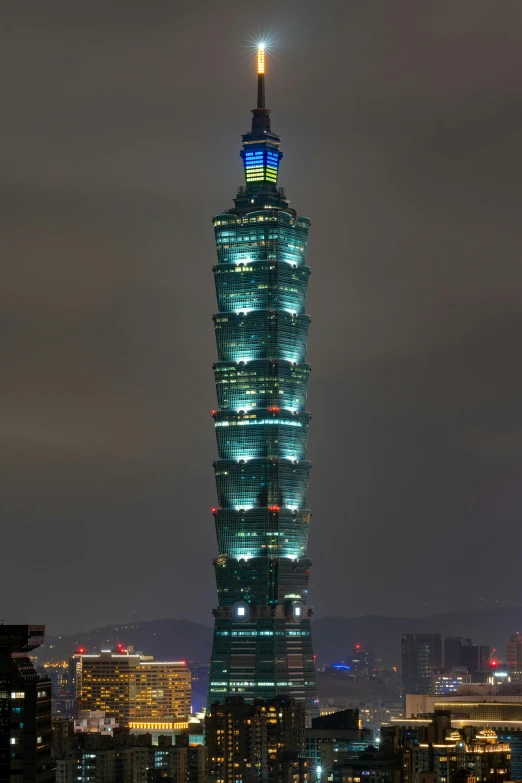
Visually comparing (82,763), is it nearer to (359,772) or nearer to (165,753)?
(165,753)

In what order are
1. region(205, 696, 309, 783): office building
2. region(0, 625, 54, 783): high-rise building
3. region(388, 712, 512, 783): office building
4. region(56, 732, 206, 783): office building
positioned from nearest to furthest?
region(0, 625, 54, 783): high-rise building < region(388, 712, 512, 783): office building < region(56, 732, 206, 783): office building < region(205, 696, 309, 783): office building

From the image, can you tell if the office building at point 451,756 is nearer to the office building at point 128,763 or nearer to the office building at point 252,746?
the office building at point 252,746

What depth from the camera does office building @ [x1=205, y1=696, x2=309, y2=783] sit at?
187125mm

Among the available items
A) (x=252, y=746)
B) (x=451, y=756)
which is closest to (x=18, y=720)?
(x=451, y=756)

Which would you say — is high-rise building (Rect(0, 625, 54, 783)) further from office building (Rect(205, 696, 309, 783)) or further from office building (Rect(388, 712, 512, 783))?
office building (Rect(205, 696, 309, 783))

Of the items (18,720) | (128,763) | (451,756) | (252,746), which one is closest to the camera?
(18,720)

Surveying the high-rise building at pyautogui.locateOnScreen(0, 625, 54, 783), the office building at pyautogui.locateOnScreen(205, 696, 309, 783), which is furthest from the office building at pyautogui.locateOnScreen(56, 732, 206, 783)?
the high-rise building at pyautogui.locateOnScreen(0, 625, 54, 783)

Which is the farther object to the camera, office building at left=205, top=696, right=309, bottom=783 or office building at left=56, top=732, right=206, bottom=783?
office building at left=205, top=696, right=309, bottom=783

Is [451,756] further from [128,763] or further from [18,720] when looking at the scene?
[18,720]

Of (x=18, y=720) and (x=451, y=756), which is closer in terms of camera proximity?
(x=18, y=720)

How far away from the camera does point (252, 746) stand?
19188cm

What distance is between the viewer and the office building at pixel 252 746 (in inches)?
7367

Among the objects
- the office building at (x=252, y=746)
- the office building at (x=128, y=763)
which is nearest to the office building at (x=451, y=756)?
the office building at (x=252, y=746)

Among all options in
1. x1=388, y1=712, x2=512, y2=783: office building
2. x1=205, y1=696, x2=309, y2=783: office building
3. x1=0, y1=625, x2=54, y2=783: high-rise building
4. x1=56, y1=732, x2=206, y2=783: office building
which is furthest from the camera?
x1=205, y1=696, x2=309, y2=783: office building
